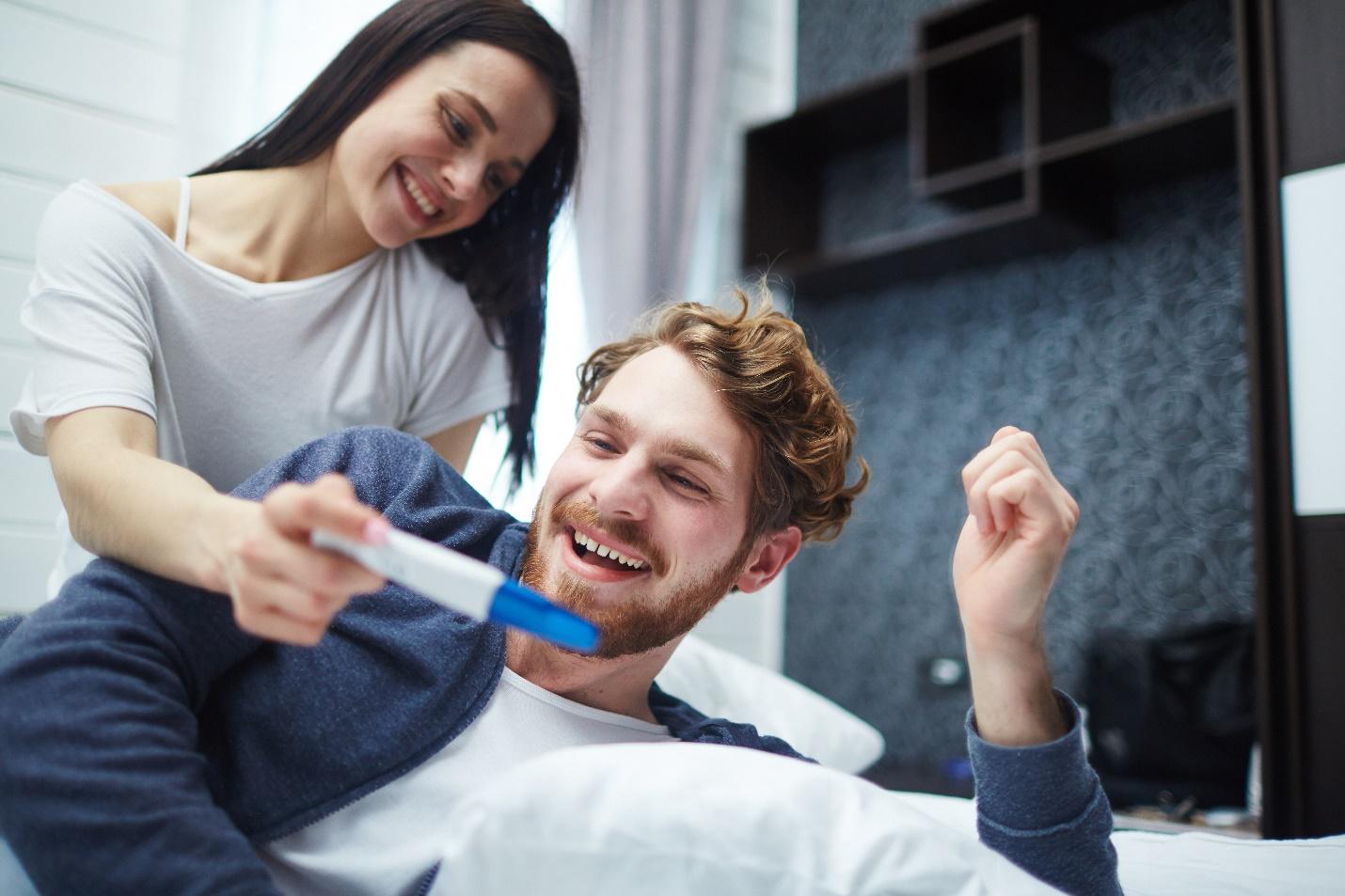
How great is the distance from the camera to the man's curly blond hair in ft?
4.20

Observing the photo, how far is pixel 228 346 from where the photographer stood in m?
1.35

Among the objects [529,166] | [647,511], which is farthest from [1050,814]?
A: [529,166]

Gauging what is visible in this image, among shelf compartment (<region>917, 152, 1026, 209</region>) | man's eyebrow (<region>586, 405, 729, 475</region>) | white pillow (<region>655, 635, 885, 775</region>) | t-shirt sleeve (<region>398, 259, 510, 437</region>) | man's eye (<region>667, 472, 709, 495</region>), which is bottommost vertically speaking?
white pillow (<region>655, 635, 885, 775</region>)

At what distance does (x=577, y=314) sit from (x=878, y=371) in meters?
0.89

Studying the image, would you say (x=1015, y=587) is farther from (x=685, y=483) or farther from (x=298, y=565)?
(x=298, y=565)

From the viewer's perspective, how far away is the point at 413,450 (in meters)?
1.16

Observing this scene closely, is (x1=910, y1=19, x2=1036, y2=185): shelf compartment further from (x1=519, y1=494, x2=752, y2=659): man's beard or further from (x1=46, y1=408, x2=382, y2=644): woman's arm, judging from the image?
(x1=46, y1=408, x2=382, y2=644): woman's arm

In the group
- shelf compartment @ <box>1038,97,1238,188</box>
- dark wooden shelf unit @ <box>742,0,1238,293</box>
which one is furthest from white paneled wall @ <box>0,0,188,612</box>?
shelf compartment @ <box>1038,97,1238,188</box>

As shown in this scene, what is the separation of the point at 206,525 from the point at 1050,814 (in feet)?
2.28

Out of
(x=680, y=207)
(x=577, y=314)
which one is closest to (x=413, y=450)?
(x=577, y=314)

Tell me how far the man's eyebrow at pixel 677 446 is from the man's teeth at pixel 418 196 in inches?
14.1

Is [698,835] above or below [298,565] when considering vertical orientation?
below

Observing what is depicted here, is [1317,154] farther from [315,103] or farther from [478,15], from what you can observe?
[315,103]

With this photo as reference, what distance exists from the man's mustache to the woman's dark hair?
48cm
